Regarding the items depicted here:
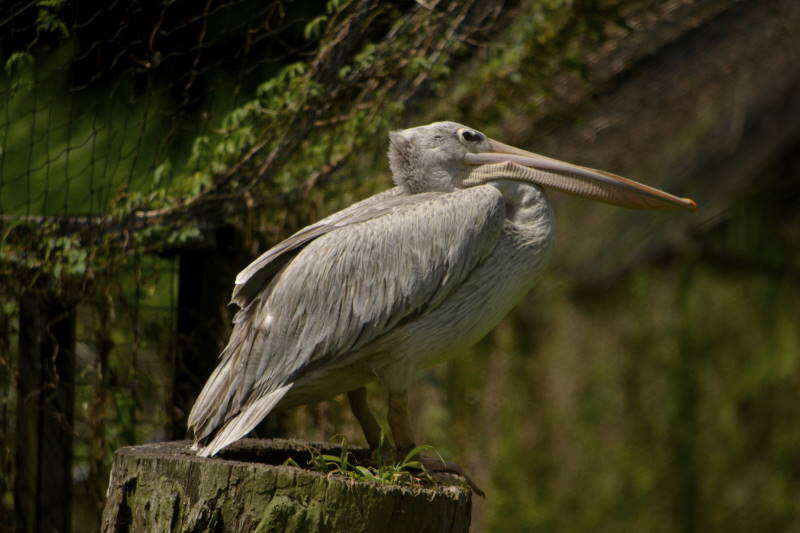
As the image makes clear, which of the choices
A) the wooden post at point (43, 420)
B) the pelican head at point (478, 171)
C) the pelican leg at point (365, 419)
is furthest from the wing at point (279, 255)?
the wooden post at point (43, 420)

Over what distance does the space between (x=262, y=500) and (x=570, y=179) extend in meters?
1.21

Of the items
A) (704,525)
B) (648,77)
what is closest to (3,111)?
(648,77)

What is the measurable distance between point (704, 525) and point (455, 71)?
324cm

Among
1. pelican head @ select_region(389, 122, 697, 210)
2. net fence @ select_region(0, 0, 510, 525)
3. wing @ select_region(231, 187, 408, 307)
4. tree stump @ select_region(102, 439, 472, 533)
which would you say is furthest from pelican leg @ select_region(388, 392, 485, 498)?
net fence @ select_region(0, 0, 510, 525)

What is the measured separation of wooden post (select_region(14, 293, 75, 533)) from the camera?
3264 mm

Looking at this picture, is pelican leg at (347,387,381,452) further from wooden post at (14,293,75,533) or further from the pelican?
wooden post at (14,293,75,533)

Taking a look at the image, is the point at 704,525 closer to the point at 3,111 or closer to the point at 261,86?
the point at 261,86

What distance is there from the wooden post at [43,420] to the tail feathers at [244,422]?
1.06 metres

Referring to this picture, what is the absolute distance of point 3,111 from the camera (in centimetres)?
300

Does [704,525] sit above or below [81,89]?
below

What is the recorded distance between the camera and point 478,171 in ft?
9.09

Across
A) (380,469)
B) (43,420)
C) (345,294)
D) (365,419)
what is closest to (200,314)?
(43,420)

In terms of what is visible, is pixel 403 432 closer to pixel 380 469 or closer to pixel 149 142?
pixel 380 469

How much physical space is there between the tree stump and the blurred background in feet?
3.59
